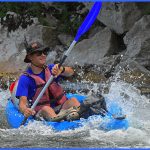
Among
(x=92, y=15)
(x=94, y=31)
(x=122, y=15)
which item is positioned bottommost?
(x=92, y=15)

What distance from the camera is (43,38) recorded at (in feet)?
42.2

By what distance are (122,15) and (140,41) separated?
1.11 metres

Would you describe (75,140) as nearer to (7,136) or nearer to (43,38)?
(7,136)

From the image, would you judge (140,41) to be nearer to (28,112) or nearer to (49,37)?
(49,37)

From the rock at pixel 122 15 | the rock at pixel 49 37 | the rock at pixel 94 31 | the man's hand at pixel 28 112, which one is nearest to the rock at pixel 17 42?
the rock at pixel 49 37

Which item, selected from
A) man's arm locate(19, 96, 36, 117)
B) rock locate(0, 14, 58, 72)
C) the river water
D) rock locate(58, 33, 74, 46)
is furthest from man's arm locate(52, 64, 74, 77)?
rock locate(58, 33, 74, 46)

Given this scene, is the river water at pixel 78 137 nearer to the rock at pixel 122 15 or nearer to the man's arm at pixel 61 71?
the man's arm at pixel 61 71

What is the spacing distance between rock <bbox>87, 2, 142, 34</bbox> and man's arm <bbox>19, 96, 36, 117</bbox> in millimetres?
6146

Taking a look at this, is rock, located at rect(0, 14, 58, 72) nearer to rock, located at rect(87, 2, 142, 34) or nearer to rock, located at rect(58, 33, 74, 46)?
rock, located at rect(58, 33, 74, 46)

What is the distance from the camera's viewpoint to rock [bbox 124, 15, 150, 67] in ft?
34.2

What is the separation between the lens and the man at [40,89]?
5.61 meters

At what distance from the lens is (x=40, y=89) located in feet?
19.0

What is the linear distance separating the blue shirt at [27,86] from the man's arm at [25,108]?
2.1 inches

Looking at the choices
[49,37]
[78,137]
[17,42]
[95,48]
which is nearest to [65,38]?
[49,37]
